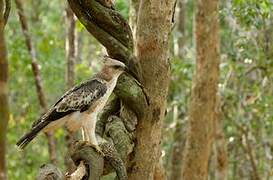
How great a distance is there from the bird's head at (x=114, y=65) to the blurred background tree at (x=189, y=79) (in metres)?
0.97

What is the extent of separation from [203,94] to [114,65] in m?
1.49

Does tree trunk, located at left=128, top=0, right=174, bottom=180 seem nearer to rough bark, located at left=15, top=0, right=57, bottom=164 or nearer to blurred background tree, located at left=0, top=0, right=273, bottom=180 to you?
blurred background tree, located at left=0, top=0, right=273, bottom=180

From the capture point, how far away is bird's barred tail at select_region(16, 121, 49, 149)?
5.56 ft

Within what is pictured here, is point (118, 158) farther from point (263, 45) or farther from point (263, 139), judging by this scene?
point (263, 139)

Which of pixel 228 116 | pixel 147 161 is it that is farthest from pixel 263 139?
pixel 147 161

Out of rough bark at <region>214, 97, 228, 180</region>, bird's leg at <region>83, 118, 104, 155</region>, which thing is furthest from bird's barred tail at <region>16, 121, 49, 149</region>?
rough bark at <region>214, 97, 228, 180</region>

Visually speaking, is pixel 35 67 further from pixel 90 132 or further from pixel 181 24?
pixel 181 24

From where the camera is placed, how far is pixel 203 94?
10.6 ft

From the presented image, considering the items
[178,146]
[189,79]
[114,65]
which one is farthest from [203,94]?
[178,146]

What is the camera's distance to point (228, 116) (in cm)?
555

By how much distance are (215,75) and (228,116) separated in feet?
7.64

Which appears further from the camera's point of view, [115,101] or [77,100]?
[115,101]

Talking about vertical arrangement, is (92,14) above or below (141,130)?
above

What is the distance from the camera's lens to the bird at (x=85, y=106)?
1.76 m
